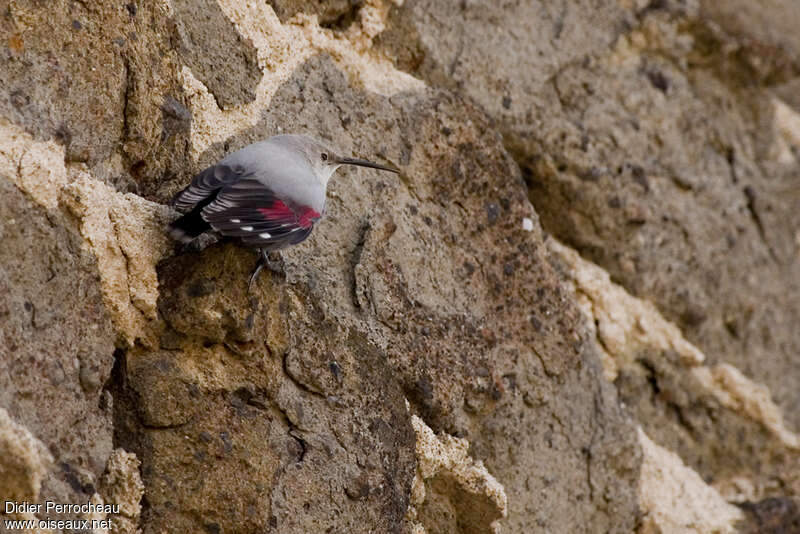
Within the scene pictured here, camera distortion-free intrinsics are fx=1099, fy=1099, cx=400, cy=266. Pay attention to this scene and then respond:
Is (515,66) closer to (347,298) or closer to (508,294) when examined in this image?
(508,294)

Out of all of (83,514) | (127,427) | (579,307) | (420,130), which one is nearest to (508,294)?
(579,307)

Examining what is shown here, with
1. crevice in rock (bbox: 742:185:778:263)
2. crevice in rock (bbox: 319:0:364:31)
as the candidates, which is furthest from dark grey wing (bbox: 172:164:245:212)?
crevice in rock (bbox: 742:185:778:263)

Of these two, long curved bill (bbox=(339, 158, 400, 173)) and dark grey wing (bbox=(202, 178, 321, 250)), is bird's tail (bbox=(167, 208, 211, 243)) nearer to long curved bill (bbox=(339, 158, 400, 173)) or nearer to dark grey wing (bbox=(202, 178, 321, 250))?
dark grey wing (bbox=(202, 178, 321, 250))

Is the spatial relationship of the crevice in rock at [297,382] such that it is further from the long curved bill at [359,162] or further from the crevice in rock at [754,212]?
the crevice in rock at [754,212]

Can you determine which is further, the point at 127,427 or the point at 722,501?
the point at 722,501

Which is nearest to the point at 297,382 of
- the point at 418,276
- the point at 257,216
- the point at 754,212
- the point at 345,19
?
the point at 257,216

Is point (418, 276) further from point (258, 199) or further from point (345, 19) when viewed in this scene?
point (345, 19)
